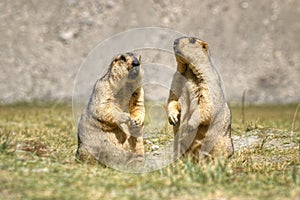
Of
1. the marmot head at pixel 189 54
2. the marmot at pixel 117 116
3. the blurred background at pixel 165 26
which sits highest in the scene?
the blurred background at pixel 165 26

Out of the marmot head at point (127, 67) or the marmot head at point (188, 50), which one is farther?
the marmot head at point (188, 50)

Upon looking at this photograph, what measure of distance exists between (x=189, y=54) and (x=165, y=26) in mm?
28602

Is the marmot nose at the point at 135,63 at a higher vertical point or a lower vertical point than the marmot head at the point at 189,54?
lower

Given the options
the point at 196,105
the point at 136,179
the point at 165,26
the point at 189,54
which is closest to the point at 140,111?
the point at 196,105

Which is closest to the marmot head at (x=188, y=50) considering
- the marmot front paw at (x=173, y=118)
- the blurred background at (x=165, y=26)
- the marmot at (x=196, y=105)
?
the marmot at (x=196, y=105)

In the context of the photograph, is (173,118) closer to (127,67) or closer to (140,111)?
(140,111)

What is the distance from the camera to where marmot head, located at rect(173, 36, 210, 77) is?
8.05 meters

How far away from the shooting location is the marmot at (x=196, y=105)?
26.3 ft

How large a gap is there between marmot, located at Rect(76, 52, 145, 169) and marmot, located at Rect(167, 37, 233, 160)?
0.52 m

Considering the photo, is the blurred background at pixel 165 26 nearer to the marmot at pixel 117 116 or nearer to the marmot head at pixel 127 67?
the marmot at pixel 117 116

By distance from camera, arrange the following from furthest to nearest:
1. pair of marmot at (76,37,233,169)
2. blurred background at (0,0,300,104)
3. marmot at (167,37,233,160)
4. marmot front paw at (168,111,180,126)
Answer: blurred background at (0,0,300,104) < marmot front paw at (168,111,180,126) < marmot at (167,37,233,160) < pair of marmot at (76,37,233,169)

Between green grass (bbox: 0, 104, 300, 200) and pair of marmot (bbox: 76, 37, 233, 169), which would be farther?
pair of marmot (bbox: 76, 37, 233, 169)

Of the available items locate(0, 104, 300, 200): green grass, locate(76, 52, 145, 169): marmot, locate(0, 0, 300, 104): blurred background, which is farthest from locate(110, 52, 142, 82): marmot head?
locate(0, 0, 300, 104): blurred background

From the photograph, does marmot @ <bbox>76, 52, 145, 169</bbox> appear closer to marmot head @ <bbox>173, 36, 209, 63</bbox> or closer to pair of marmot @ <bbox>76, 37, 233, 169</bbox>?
pair of marmot @ <bbox>76, 37, 233, 169</bbox>
